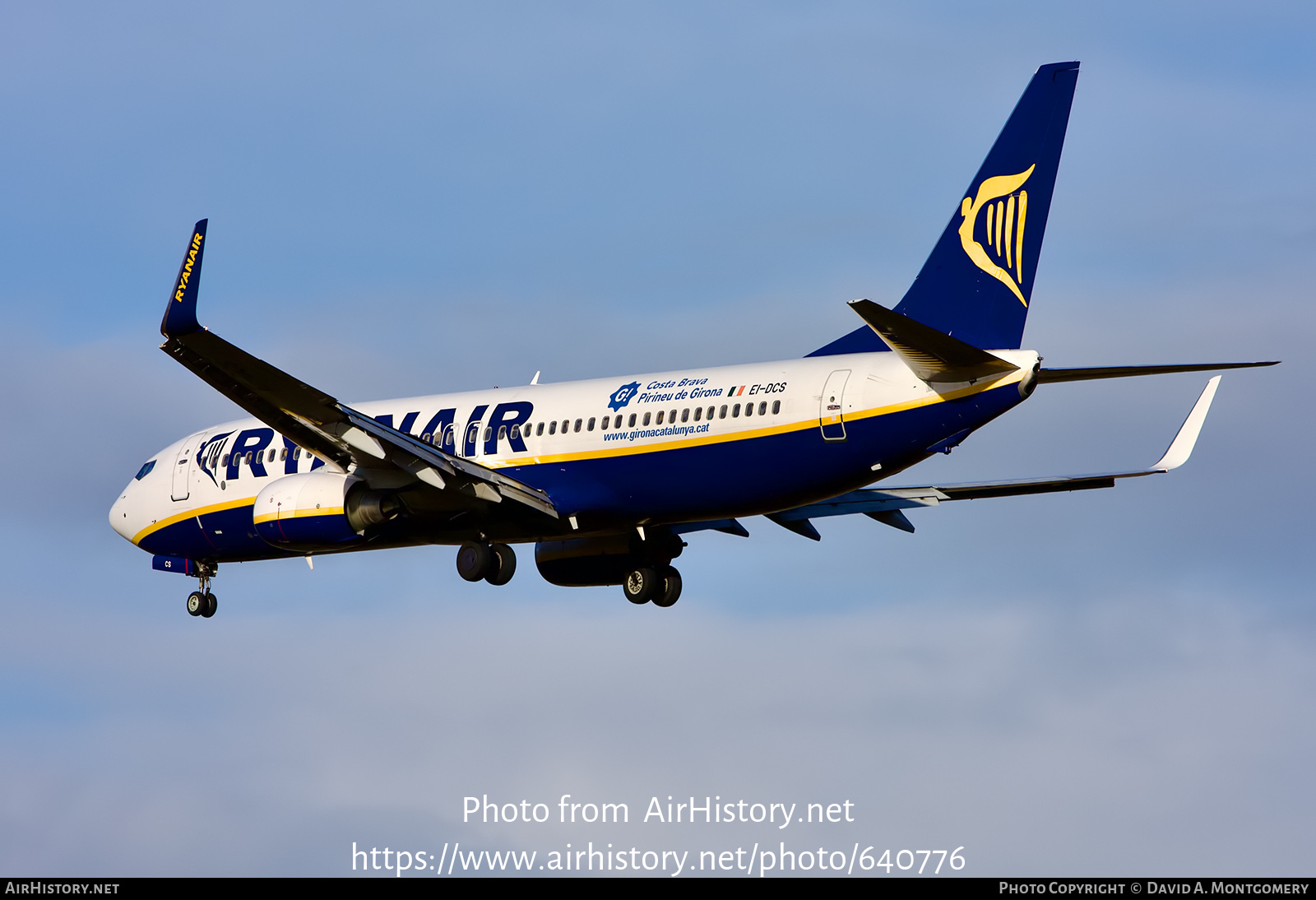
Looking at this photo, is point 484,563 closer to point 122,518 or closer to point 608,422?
point 608,422

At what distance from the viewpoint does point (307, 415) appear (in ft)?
116

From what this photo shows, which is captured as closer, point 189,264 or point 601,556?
point 189,264

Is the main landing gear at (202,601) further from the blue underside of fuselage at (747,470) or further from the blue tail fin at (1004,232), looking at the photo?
the blue tail fin at (1004,232)

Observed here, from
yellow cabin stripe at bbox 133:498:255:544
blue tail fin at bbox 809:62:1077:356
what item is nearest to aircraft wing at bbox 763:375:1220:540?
blue tail fin at bbox 809:62:1077:356

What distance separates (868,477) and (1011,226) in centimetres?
524

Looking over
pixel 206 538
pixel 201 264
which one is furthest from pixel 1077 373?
pixel 206 538

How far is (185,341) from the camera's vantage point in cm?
3294

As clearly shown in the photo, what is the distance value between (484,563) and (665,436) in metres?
4.90

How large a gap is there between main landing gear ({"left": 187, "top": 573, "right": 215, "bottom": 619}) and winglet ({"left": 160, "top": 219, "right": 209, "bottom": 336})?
12457 mm

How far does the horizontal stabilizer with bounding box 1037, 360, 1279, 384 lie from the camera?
27797 millimetres

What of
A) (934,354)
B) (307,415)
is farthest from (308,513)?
(934,354)

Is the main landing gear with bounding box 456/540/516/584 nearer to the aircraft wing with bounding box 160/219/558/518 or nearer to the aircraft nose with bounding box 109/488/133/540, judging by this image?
the aircraft wing with bounding box 160/219/558/518

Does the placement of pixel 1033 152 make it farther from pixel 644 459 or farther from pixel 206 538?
pixel 206 538

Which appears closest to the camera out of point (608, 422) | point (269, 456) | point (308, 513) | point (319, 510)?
point (608, 422)
